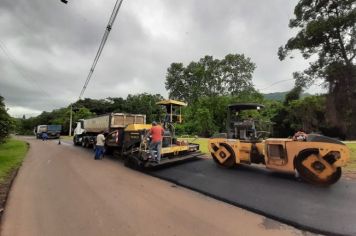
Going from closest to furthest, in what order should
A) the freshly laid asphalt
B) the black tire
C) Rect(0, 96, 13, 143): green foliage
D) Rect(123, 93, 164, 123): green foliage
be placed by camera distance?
1. the freshly laid asphalt
2. the black tire
3. Rect(0, 96, 13, 143): green foliage
4. Rect(123, 93, 164, 123): green foliage

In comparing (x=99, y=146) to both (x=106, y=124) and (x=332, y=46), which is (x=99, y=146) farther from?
(x=332, y=46)

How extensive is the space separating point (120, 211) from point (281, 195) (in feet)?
12.7

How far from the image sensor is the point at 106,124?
17953mm

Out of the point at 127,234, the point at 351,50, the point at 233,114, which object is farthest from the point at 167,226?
the point at 351,50

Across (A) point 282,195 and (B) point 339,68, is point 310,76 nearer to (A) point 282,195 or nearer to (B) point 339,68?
(B) point 339,68

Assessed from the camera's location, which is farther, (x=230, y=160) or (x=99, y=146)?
(x=99, y=146)

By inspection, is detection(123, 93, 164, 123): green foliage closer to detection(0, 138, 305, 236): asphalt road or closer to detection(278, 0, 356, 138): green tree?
detection(278, 0, 356, 138): green tree

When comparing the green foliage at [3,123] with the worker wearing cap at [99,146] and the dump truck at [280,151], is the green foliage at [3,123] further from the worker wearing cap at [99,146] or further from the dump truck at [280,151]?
the dump truck at [280,151]

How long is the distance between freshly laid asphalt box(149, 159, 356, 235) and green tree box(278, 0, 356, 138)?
11.5 meters

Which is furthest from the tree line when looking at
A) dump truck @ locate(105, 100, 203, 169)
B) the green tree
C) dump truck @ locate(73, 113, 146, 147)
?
dump truck @ locate(105, 100, 203, 169)

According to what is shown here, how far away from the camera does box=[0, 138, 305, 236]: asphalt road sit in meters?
5.37

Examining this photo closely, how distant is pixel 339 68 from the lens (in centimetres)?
1802

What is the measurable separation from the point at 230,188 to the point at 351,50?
49.8 feet

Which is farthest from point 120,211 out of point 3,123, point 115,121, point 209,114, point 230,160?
point 209,114
